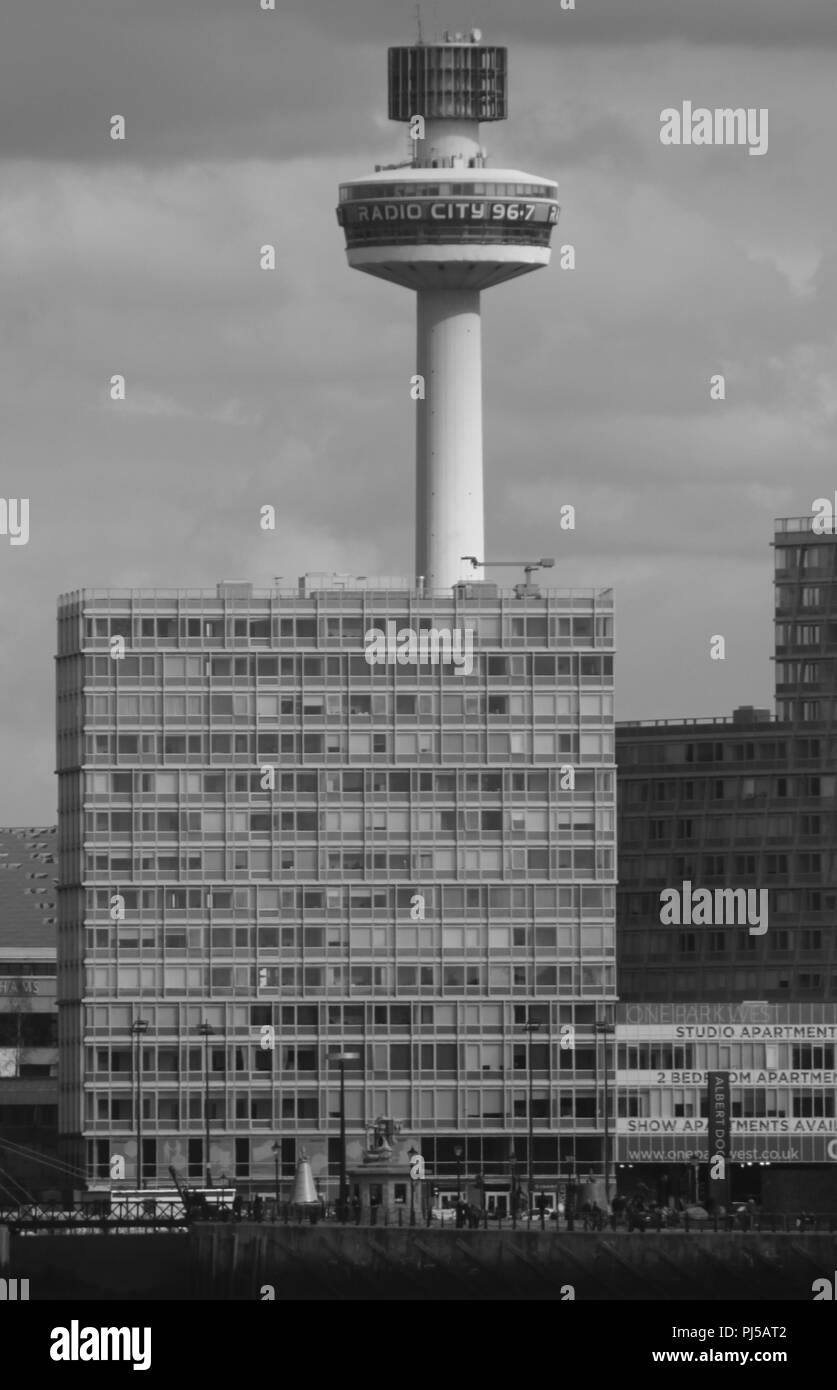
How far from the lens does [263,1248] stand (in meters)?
199
